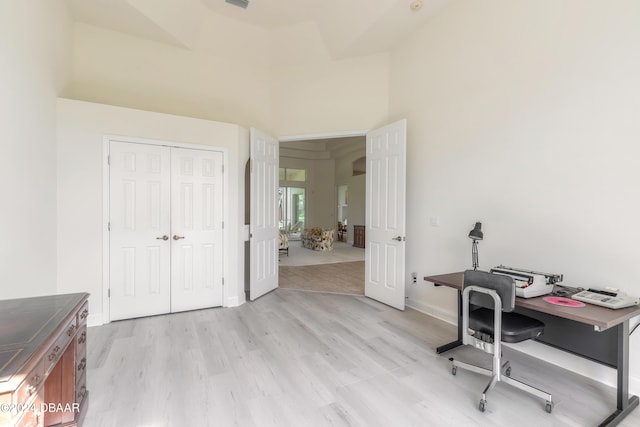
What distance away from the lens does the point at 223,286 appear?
12.7 feet

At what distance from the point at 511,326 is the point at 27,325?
9.02ft

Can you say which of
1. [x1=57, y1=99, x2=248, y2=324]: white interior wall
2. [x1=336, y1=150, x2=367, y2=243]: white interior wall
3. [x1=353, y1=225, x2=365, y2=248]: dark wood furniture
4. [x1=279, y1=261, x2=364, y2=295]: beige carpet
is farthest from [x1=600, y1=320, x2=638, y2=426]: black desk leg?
[x1=336, y1=150, x2=367, y2=243]: white interior wall

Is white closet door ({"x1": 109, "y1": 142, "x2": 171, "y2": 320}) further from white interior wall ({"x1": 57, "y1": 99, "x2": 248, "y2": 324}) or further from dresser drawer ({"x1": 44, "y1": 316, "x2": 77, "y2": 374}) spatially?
dresser drawer ({"x1": 44, "y1": 316, "x2": 77, "y2": 374})

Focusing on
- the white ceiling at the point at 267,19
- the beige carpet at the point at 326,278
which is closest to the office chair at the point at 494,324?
the beige carpet at the point at 326,278

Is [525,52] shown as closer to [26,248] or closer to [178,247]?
[178,247]

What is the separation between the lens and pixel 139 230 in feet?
11.3

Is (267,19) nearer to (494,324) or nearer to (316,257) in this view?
(494,324)

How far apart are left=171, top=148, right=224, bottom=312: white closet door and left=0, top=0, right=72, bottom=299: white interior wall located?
114 cm

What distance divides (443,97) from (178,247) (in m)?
3.71

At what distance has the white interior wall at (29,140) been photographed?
206 centimetres

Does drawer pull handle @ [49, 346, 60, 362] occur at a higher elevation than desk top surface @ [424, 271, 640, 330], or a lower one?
lower

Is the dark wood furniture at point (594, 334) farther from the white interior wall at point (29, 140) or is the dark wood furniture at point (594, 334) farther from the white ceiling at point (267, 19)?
the white interior wall at point (29, 140)

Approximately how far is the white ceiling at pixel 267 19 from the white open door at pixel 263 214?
5.21 feet

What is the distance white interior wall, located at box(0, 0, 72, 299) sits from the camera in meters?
2.06
